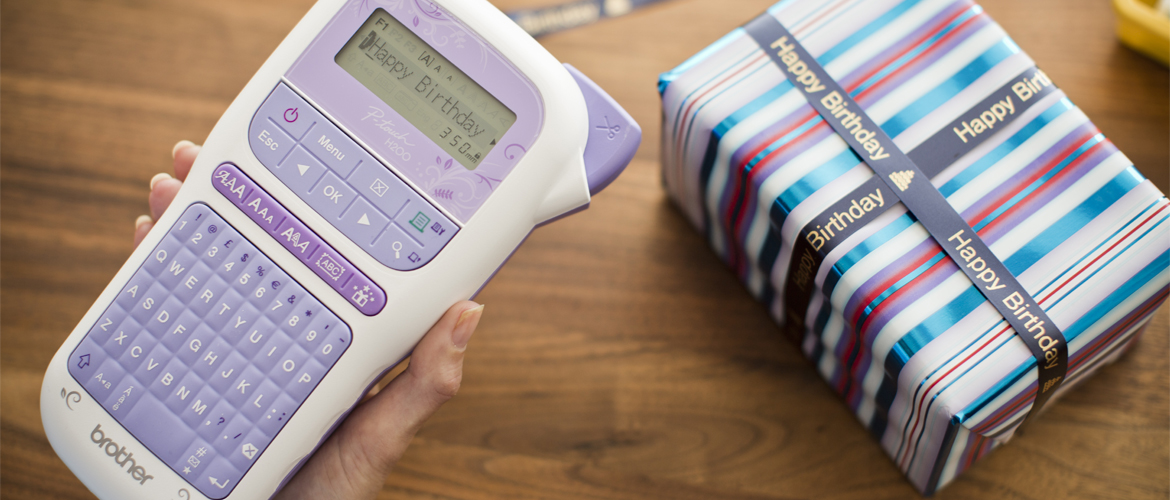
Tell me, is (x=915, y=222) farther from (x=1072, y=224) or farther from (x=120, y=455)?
(x=120, y=455)

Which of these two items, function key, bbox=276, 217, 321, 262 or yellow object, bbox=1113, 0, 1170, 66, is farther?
yellow object, bbox=1113, 0, 1170, 66

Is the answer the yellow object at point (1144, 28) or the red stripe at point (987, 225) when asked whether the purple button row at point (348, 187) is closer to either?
the red stripe at point (987, 225)

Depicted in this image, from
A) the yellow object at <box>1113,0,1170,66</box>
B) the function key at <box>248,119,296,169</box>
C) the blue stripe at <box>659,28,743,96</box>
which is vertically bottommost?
the function key at <box>248,119,296,169</box>

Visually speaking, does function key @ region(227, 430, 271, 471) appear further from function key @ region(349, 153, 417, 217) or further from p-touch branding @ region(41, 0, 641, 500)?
function key @ region(349, 153, 417, 217)

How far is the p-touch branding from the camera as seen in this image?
475 millimetres

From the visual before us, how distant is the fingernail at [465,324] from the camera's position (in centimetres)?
48

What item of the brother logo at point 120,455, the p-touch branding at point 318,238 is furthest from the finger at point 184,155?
the brother logo at point 120,455

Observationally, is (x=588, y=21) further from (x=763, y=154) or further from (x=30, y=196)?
(x=30, y=196)

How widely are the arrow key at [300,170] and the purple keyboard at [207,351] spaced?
2.1 inches

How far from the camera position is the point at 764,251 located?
59cm

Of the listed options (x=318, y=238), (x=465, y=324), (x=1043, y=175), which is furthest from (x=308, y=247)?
(x=1043, y=175)

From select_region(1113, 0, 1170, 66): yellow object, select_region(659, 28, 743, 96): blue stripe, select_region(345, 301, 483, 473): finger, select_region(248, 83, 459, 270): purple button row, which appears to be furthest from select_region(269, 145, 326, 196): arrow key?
select_region(1113, 0, 1170, 66): yellow object

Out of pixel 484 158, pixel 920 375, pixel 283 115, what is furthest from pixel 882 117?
pixel 283 115

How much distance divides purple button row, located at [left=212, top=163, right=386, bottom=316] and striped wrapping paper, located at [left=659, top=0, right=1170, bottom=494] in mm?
283
